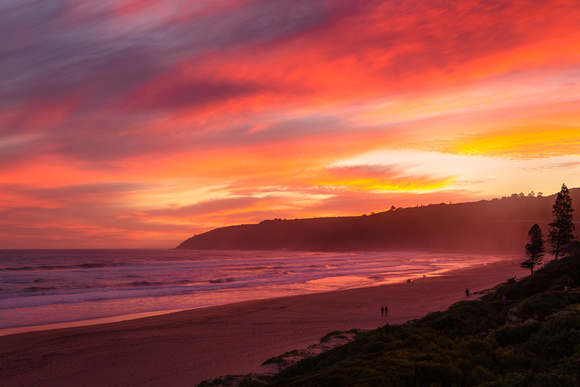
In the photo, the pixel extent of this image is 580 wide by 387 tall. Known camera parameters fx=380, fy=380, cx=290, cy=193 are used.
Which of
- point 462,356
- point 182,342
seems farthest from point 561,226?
point 182,342

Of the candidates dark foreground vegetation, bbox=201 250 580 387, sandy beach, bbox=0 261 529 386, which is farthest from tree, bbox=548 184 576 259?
dark foreground vegetation, bbox=201 250 580 387

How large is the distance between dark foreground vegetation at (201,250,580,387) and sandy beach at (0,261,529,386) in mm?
4778

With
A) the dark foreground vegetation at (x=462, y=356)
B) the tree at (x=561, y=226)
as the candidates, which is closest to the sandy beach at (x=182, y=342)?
the dark foreground vegetation at (x=462, y=356)

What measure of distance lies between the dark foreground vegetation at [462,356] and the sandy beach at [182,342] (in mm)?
4778

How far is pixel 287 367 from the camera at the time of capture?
14.8 meters

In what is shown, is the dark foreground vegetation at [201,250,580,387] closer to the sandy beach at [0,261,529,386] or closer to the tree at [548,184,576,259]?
the sandy beach at [0,261,529,386]

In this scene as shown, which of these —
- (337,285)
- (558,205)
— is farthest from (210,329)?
(558,205)

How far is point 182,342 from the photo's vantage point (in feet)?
73.2

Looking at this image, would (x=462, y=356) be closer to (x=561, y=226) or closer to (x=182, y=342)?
(x=182, y=342)

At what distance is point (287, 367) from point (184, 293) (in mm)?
33501

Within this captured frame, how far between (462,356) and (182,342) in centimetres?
1659

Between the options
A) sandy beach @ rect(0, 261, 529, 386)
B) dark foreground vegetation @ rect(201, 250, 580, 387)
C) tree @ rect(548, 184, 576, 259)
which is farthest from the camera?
tree @ rect(548, 184, 576, 259)

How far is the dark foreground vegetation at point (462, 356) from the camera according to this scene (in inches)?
367

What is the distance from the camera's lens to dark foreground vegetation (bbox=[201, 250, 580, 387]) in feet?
30.6
